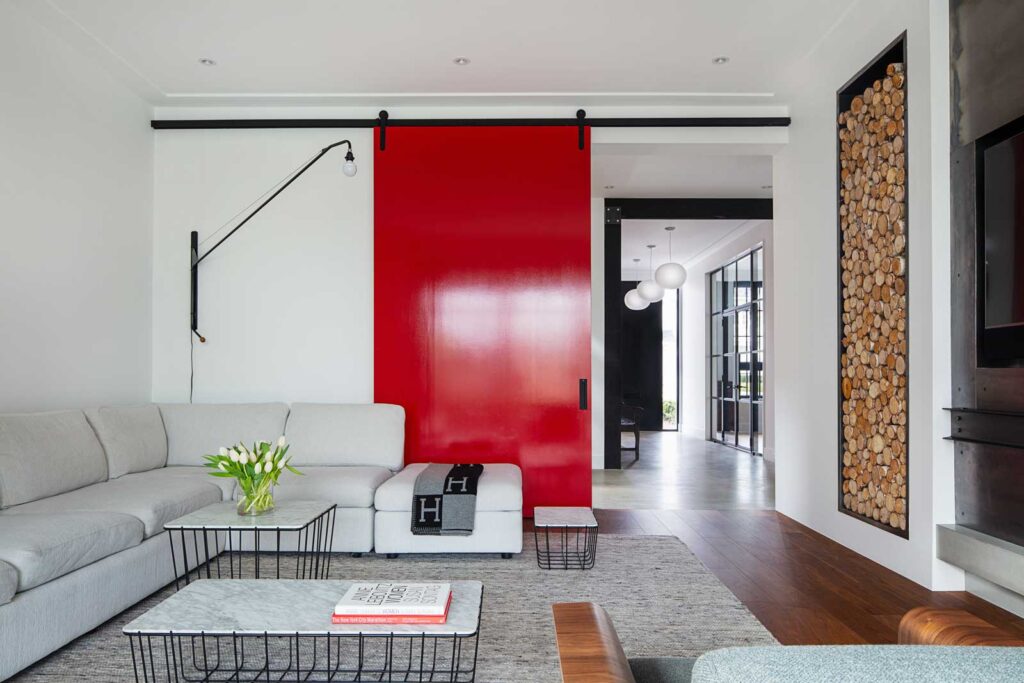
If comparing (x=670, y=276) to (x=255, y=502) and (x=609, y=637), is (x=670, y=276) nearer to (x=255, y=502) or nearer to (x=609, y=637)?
(x=255, y=502)

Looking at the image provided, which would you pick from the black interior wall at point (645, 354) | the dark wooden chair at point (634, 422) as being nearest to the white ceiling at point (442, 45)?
the dark wooden chair at point (634, 422)

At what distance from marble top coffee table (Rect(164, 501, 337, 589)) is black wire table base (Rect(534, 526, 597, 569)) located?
A: 1098 mm

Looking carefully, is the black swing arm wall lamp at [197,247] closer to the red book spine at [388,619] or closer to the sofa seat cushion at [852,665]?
the red book spine at [388,619]

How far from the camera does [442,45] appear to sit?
3.83 meters

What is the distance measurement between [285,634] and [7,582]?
40.4 inches

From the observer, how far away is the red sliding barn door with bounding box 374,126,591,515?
4500mm

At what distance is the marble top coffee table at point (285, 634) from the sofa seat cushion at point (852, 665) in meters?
1.16

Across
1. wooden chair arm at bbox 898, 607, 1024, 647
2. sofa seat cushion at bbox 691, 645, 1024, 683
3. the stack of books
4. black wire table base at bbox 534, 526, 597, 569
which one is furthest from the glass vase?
sofa seat cushion at bbox 691, 645, 1024, 683

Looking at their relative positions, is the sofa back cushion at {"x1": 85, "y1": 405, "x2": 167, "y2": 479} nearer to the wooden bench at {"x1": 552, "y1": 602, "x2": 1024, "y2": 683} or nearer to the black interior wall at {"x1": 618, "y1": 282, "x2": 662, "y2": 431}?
the wooden bench at {"x1": 552, "y1": 602, "x2": 1024, "y2": 683}

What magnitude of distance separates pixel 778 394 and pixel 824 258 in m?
1.14

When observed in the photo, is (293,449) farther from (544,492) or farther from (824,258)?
(824,258)

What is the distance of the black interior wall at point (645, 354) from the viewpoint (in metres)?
12.5

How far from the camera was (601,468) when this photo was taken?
714 cm

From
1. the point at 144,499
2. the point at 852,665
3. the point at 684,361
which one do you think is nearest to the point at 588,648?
the point at 852,665
